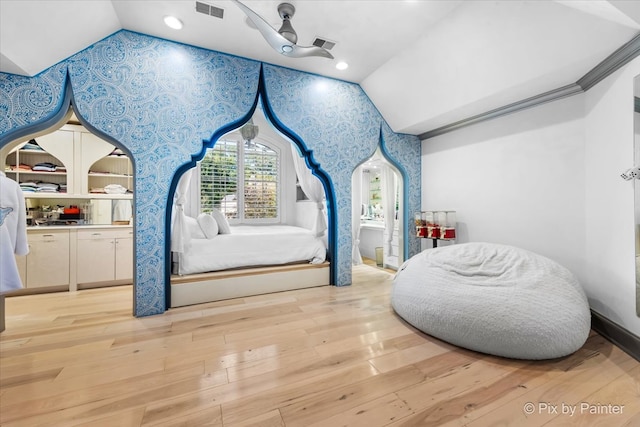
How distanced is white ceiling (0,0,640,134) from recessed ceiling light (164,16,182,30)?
0.16 feet

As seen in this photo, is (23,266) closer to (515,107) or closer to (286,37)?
(286,37)

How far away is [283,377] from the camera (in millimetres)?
1741

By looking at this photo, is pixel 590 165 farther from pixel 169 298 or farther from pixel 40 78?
pixel 40 78

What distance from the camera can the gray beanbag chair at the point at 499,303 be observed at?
185 centimetres

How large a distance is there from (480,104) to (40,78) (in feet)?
14.6

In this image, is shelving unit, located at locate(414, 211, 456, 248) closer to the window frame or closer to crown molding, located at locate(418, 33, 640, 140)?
crown molding, located at locate(418, 33, 640, 140)

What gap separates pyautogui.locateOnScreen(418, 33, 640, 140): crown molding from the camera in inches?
76.9

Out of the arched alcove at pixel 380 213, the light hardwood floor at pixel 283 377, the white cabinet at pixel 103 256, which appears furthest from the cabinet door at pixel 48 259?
the arched alcove at pixel 380 213

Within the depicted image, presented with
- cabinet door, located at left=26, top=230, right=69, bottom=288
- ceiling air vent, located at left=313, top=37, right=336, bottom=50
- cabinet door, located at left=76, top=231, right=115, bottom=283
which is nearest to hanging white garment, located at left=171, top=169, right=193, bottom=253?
cabinet door, located at left=76, top=231, right=115, bottom=283

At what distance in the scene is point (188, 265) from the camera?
307 cm

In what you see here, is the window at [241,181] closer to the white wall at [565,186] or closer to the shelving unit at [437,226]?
the shelving unit at [437,226]

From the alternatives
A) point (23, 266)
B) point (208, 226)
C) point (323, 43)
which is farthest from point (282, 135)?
point (23, 266)

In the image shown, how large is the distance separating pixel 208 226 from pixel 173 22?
7.04 feet

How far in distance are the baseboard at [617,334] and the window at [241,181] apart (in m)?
4.90
